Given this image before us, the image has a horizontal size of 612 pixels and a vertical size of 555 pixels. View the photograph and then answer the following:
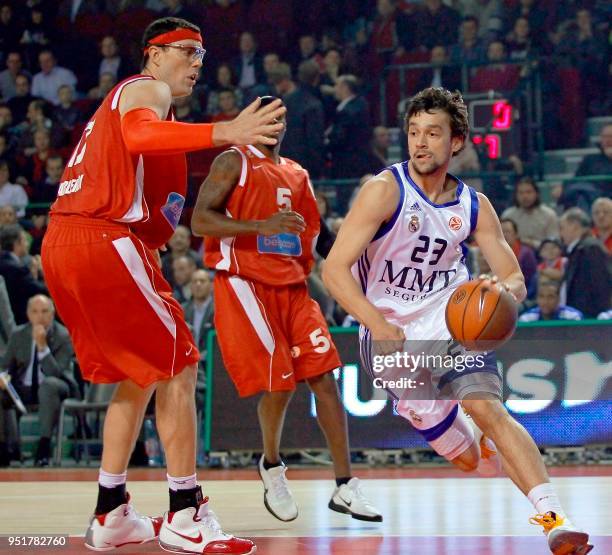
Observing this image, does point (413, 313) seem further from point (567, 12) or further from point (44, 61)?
Answer: point (44, 61)

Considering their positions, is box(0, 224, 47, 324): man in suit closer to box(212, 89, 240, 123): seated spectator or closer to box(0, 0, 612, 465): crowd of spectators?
box(0, 0, 612, 465): crowd of spectators

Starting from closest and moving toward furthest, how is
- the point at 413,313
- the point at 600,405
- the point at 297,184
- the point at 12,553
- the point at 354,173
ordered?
the point at 12,553 → the point at 413,313 → the point at 297,184 → the point at 600,405 → the point at 354,173

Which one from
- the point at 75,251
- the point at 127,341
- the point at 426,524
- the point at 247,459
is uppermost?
the point at 75,251

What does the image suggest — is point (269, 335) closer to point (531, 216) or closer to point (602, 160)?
point (531, 216)

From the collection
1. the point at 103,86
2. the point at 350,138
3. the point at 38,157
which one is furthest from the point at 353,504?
the point at 103,86

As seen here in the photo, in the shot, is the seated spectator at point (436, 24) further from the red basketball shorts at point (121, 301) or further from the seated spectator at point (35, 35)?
the red basketball shorts at point (121, 301)

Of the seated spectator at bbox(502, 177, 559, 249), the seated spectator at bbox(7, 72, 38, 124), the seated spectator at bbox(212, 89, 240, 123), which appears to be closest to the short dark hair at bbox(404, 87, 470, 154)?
the seated spectator at bbox(502, 177, 559, 249)

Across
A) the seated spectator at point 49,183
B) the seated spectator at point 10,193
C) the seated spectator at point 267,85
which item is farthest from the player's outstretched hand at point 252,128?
the seated spectator at point 267,85

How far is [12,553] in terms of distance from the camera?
472 cm

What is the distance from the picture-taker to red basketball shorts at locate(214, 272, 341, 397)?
6254 millimetres

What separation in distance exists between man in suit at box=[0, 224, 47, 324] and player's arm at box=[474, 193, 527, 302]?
24.5ft

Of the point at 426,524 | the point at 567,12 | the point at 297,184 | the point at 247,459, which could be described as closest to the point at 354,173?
the point at 567,12

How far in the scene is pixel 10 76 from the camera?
55.7ft

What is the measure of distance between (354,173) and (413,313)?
869cm
